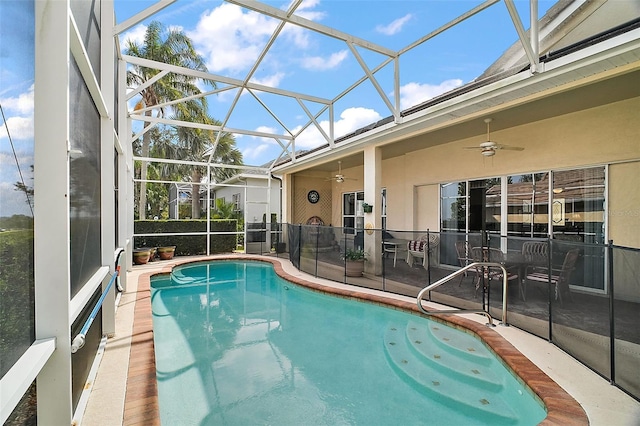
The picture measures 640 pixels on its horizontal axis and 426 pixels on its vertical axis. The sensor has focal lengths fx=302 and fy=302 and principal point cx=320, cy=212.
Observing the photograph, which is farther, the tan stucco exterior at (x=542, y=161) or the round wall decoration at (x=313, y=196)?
the round wall decoration at (x=313, y=196)

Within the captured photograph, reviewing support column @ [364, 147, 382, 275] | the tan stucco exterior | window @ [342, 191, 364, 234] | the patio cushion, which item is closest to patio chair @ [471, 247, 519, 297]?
the patio cushion

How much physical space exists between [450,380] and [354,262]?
4.15 m

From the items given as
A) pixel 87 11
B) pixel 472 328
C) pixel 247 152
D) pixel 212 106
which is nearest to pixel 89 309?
pixel 87 11

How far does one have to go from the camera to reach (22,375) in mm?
1184

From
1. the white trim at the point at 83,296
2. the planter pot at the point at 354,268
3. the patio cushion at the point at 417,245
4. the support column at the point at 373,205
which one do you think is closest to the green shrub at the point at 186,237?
the planter pot at the point at 354,268

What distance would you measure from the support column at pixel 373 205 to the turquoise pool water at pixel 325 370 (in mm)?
1676

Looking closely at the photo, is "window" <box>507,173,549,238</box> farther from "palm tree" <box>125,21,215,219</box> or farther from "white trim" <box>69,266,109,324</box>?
"palm tree" <box>125,21,215,219</box>

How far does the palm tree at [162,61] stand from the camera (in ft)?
45.1

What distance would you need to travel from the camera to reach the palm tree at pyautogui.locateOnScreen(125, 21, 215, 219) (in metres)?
13.7

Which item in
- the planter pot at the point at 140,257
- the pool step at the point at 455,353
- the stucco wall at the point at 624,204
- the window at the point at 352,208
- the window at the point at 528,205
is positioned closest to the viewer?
the pool step at the point at 455,353

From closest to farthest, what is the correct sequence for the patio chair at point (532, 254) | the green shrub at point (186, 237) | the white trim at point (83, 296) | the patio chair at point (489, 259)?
the white trim at point (83, 296)
the patio chair at point (532, 254)
the patio chair at point (489, 259)
the green shrub at point (186, 237)

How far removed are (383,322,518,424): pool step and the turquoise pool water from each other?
11 mm

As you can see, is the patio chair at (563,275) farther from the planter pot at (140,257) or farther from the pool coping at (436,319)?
the planter pot at (140,257)

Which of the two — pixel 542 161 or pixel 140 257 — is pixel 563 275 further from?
→ pixel 140 257
